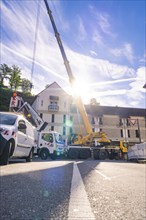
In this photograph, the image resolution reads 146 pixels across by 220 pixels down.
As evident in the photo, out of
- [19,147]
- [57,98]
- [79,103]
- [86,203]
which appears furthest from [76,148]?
[57,98]

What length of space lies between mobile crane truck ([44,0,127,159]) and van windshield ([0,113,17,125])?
1322 centimetres

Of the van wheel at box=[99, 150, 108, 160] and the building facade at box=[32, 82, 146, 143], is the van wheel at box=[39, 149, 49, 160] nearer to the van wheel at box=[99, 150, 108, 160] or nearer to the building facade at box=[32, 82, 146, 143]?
the van wheel at box=[99, 150, 108, 160]

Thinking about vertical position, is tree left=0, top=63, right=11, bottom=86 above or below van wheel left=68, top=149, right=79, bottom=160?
above

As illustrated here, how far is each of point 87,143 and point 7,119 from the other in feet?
52.4

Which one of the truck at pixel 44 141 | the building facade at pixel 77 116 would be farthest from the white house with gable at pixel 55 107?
the truck at pixel 44 141

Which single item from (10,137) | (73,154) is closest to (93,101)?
(73,154)

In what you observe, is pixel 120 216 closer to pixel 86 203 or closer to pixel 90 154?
pixel 86 203

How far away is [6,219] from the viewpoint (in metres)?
1.51

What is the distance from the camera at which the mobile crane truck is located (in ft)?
59.3

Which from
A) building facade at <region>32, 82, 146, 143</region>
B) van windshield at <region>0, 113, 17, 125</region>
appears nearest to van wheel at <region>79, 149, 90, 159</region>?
van windshield at <region>0, 113, 17, 125</region>

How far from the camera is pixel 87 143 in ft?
66.6

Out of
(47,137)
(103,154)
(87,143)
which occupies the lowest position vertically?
(103,154)

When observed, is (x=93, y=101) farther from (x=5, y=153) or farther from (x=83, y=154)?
(x=5, y=153)

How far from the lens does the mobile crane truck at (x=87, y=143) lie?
59.3 ft
